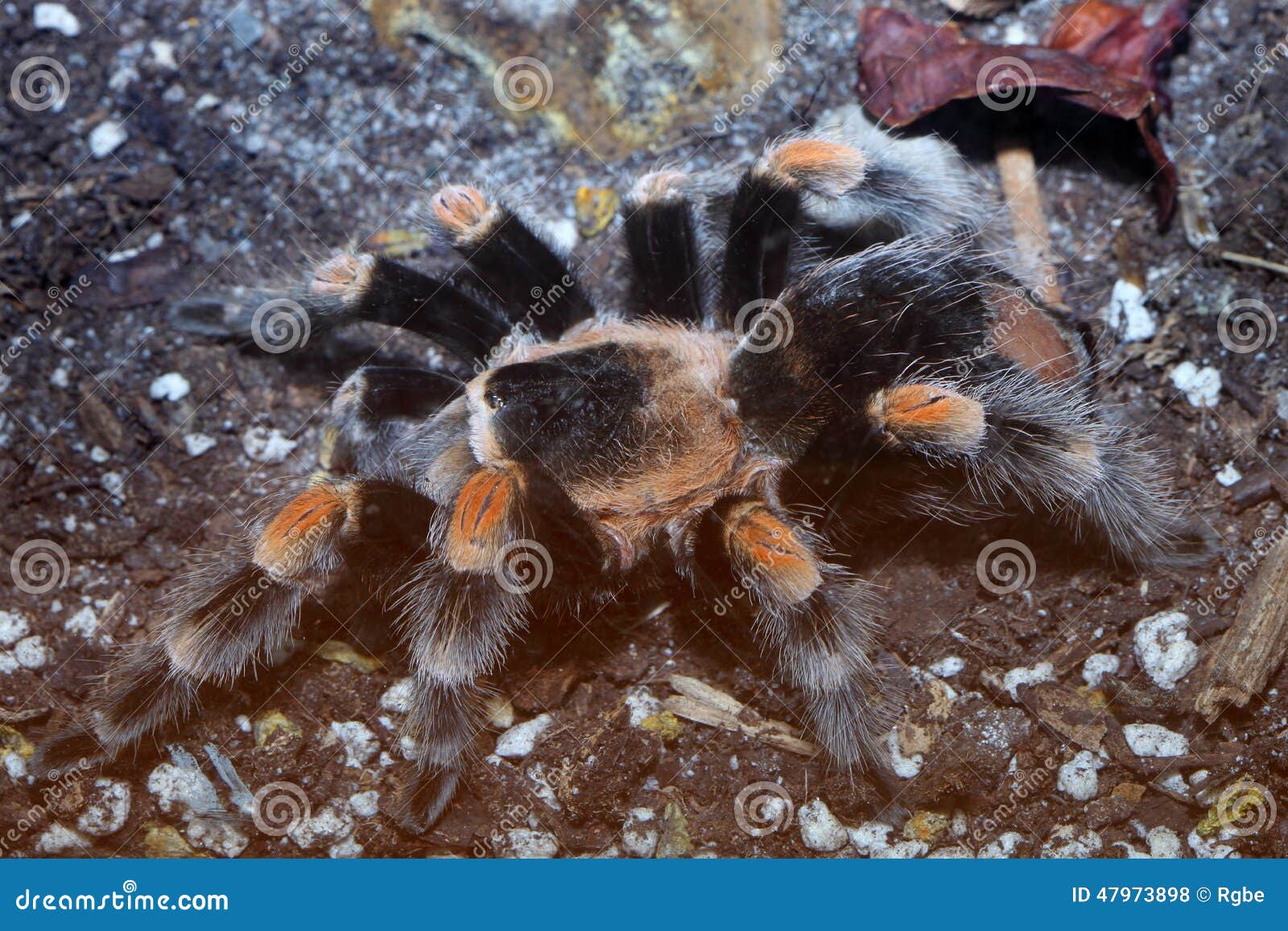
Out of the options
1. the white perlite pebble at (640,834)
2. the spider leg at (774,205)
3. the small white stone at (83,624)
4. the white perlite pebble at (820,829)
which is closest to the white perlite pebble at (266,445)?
the small white stone at (83,624)

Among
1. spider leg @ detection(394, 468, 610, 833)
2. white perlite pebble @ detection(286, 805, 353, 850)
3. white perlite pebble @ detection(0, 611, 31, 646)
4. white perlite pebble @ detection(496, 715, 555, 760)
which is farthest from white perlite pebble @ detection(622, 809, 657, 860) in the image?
white perlite pebble @ detection(0, 611, 31, 646)

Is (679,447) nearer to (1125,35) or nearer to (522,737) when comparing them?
(522,737)

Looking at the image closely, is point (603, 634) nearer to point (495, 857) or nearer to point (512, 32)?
point (495, 857)

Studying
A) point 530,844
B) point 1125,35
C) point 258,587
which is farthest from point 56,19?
point 1125,35

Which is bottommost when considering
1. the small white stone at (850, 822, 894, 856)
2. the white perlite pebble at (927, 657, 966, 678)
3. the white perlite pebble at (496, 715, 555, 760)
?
the small white stone at (850, 822, 894, 856)

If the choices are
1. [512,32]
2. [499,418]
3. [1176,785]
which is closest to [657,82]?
[512,32]

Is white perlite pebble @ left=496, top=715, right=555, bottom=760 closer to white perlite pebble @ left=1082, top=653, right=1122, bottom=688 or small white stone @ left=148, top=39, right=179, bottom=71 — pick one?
white perlite pebble @ left=1082, top=653, right=1122, bottom=688
